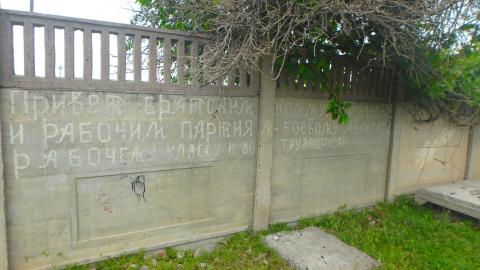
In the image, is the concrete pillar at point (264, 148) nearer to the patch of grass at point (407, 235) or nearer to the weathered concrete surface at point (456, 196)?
the patch of grass at point (407, 235)

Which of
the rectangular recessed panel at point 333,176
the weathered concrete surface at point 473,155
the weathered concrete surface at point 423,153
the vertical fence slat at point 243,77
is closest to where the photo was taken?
the vertical fence slat at point 243,77

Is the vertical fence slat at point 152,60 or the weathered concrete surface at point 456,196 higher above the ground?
the vertical fence slat at point 152,60

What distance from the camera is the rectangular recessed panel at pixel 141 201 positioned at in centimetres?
294

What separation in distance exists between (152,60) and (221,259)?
7.16ft

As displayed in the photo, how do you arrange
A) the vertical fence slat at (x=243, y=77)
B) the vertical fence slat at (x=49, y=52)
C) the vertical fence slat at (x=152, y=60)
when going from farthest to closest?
the vertical fence slat at (x=243, y=77) → the vertical fence slat at (x=152, y=60) → the vertical fence slat at (x=49, y=52)

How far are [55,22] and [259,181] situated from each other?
261cm

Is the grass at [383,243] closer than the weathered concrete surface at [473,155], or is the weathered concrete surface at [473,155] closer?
the grass at [383,243]

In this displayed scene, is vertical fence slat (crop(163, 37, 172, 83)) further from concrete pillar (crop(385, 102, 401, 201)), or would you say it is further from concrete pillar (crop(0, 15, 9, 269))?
concrete pillar (crop(385, 102, 401, 201))

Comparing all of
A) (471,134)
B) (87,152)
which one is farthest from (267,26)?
(471,134)

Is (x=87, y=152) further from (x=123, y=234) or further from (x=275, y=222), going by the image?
(x=275, y=222)

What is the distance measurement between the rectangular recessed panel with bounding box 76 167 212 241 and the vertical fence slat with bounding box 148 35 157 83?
3.19ft

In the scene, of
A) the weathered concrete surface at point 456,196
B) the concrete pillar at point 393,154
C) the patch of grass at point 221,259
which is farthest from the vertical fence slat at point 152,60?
the weathered concrete surface at point 456,196

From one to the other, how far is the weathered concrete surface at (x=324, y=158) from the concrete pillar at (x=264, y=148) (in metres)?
0.13

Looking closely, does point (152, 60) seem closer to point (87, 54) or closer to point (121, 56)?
point (121, 56)
